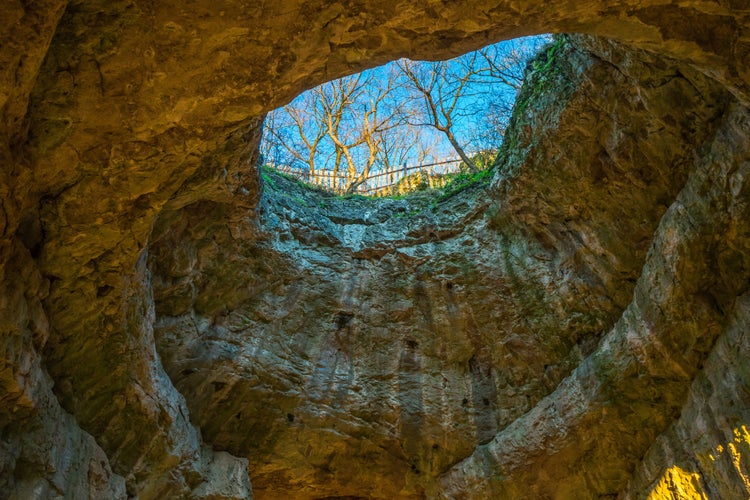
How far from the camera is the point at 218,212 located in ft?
24.4

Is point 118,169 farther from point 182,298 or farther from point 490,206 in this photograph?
point 490,206

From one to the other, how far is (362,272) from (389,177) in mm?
6474

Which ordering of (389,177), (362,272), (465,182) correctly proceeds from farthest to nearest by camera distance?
(389,177), (465,182), (362,272)

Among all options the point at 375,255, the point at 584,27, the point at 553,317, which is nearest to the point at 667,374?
the point at 553,317

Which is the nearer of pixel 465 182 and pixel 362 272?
pixel 362 272

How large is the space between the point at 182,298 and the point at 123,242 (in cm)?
266

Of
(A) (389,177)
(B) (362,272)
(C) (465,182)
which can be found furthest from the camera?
(A) (389,177)

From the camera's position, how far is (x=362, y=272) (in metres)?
8.91

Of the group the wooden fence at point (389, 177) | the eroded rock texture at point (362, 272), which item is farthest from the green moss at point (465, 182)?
the wooden fence at point (389, 177)

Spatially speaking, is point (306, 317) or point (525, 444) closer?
point (525, 444)

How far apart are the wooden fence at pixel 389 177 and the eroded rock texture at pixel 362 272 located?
207 cm

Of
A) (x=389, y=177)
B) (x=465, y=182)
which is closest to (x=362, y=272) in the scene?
(x=465, y=182)

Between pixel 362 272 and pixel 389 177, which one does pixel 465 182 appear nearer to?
pixel 362 272

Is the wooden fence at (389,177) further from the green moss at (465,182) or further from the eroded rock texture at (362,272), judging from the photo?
the eroded rock texture at (362,272)
